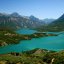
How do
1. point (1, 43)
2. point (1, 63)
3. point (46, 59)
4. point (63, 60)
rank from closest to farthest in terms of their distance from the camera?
1. point (63, 60)
2. point (1, 63)
3. point (46, 59)
4. point (1, 43)

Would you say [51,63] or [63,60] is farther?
[51,63]

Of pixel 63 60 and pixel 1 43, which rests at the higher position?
pixel 63 60

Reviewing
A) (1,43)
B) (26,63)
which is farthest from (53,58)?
(1,43)

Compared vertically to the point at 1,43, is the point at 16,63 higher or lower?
higher

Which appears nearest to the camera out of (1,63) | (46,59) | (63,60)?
(63,60)

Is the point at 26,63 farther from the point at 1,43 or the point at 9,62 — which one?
the point at 1,43

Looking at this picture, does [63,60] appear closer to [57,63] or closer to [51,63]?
[57,63]

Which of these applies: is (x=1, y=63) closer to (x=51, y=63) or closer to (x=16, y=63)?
(x=16, y=63)

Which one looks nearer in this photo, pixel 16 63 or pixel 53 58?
pixel 16 63

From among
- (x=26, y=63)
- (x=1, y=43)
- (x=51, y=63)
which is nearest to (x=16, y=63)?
(x=26, y=63)
